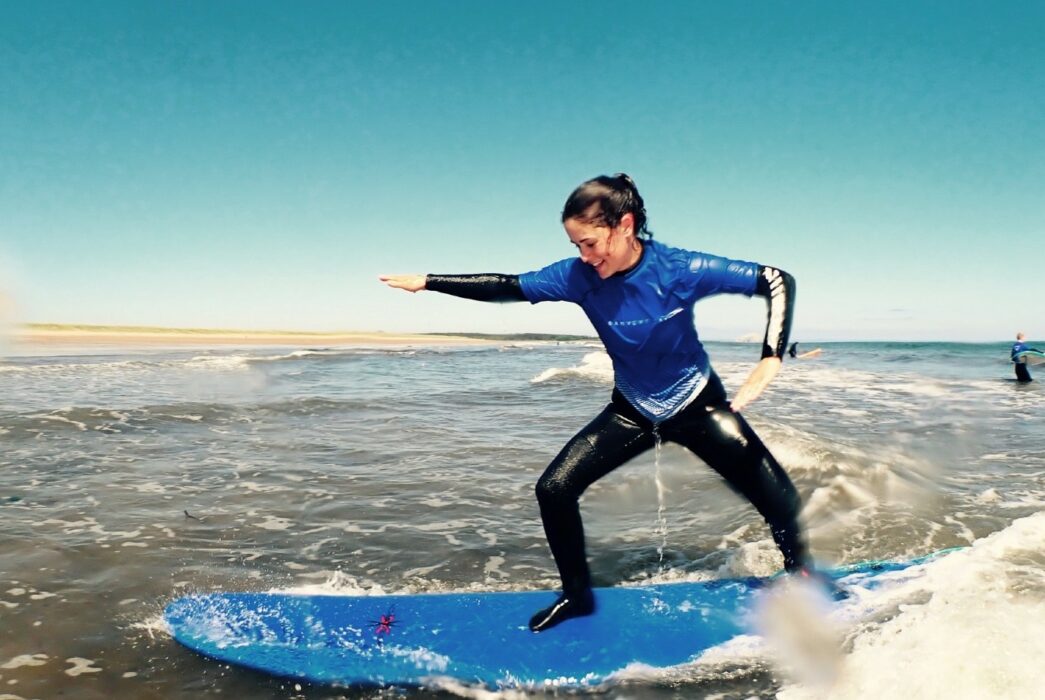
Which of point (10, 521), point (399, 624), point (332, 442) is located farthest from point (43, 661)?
point (332, 442)

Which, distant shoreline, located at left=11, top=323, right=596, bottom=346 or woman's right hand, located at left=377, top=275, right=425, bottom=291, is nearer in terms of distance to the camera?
woman's right hand, located at left=377, top=275, right=425, bottom=291

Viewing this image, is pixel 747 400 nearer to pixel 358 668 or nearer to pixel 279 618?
pixel 358 668

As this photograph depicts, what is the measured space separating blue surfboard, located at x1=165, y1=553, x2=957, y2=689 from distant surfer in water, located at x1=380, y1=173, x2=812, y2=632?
0.22 metres

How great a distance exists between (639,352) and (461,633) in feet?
6.22

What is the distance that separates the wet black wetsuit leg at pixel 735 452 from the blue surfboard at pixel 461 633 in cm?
72

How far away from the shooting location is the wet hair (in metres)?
3.27

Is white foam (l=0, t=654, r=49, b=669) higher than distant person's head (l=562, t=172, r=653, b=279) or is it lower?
lower

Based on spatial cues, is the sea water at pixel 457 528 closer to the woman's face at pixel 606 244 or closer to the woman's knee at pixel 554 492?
the woman's knee at pixel 554 492

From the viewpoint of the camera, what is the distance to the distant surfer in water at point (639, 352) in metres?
3.37

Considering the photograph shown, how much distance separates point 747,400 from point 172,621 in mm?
3586

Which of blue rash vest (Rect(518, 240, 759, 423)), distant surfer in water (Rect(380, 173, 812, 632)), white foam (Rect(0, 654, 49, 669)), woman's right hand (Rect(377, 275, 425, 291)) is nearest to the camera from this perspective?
distant surfer in water (Rect(380, 173, 812, 632))

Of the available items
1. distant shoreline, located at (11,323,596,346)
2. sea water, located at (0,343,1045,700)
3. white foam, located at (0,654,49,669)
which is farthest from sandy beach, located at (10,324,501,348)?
white foam, located at (0,654,49,669)

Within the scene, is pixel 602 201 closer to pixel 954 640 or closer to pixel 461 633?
pixel 461 633

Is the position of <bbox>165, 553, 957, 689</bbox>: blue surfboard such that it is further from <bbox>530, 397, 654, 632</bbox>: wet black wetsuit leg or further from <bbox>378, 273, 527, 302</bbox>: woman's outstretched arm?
<bbox>378, 273, 527, 302</bbox>: woman's outstretched arm
